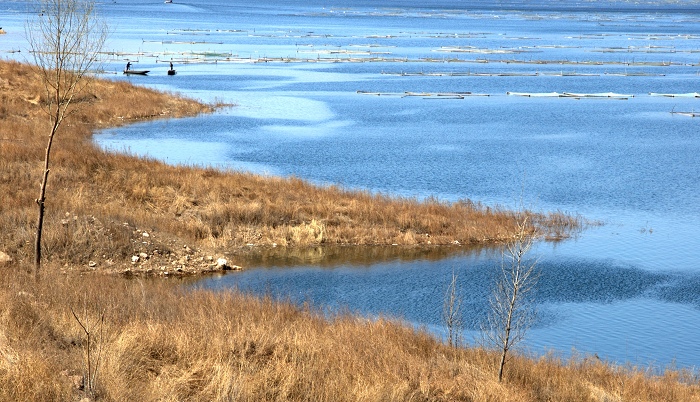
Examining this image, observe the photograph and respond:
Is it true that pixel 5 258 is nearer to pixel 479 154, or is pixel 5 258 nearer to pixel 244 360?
pixel 244 360

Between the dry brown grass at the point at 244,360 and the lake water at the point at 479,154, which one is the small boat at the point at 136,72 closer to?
the lake water at the point at 479,154

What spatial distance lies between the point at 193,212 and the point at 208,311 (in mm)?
12718

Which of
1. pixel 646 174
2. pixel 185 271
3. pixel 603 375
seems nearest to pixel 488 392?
pixel 603 375

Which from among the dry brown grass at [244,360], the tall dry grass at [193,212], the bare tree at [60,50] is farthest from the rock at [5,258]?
the dry brown grass at [244,360]

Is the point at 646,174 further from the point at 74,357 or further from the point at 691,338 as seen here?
the point at 74,357

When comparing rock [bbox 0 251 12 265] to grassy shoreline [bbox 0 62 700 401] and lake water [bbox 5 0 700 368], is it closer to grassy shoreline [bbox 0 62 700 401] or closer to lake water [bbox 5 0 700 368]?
grassy shoreline [bbox 0 62 700 401]

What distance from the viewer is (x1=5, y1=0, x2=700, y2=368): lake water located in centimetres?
2245

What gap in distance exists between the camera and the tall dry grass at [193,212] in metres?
23.4

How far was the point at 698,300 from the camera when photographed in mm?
23672

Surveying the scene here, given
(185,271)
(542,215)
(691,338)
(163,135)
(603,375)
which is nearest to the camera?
(603,375)

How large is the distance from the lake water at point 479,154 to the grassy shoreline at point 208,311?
6.14 ft

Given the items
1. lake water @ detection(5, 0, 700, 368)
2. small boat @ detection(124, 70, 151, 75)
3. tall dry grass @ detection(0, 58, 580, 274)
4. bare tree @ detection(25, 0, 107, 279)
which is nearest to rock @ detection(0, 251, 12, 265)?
bare tree @ detection(25, 0, 107, 279)

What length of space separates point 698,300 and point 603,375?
10.2 meters

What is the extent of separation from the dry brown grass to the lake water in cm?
404
